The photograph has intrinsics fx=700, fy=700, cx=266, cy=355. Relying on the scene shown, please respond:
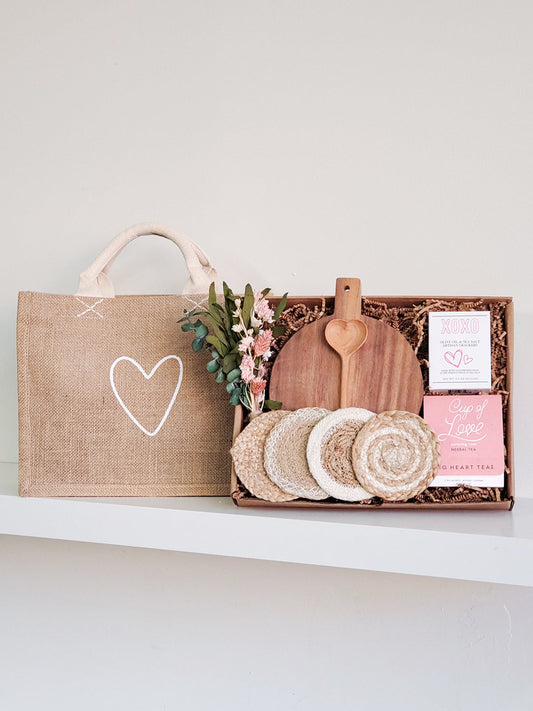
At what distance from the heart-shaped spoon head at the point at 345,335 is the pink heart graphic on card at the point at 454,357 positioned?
0.30ft

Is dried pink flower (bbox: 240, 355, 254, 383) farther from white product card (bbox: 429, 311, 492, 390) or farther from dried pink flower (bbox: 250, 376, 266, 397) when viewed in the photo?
white product card (bbox: 429, 311, 492, 390)

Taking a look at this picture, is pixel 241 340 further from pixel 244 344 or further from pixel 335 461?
pixel 335 461

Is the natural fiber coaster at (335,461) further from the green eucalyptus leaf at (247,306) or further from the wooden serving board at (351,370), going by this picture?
the green eucalyptus leaf at (247,306)

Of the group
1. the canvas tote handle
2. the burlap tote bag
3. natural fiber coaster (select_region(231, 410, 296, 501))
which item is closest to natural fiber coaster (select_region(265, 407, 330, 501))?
natural fiber coaster (select_region(231, 410, 296, 501))

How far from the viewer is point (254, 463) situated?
744 millimetres

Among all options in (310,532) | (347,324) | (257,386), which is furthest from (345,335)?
(310,532)

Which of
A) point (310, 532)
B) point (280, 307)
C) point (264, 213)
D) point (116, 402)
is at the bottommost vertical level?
point (310, 532)

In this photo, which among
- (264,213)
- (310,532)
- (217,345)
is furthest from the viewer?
(264,213)

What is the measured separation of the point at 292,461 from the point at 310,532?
0.26 ft

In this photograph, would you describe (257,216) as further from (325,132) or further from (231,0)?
(231,0)

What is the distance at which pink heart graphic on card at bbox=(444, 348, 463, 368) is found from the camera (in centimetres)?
76

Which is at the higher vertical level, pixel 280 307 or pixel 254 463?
pixel 280 307

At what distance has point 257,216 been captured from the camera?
38.9 inches

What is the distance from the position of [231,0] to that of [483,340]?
0.63m
